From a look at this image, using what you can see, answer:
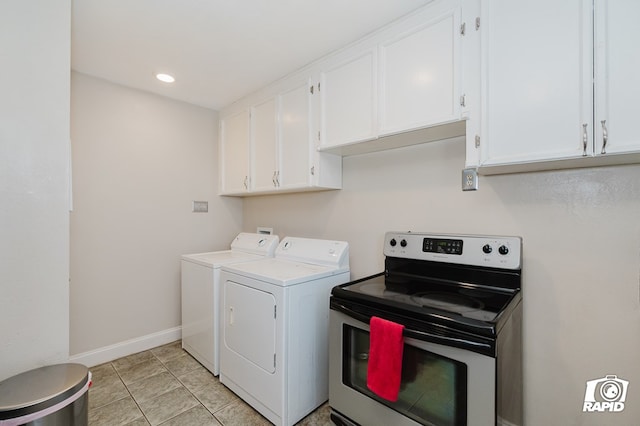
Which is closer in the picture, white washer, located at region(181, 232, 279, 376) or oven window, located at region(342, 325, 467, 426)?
oven window, located at region(342, 325, 467, 426)

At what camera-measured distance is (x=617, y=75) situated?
1.06 metres

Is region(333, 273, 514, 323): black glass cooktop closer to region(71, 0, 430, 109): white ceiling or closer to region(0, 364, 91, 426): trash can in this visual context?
region(0, 364, 91, 426): trash can

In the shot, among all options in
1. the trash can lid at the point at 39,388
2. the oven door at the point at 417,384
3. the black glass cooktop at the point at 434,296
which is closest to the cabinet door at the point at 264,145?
the black glass cooktop at the point at 434,296

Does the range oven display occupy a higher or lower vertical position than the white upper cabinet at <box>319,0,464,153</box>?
lower

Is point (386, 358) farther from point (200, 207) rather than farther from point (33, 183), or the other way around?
point (200, 207)

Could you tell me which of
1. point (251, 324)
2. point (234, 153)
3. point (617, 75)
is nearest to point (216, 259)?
point (251, 324)

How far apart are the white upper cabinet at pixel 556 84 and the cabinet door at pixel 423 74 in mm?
147

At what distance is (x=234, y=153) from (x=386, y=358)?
2422 mm

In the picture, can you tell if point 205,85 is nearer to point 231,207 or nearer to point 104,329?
point 231,207

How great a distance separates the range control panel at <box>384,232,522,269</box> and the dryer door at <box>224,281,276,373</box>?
844mm

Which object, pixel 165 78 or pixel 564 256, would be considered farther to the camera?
pixel 165 78

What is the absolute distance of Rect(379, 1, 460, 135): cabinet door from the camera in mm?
1465

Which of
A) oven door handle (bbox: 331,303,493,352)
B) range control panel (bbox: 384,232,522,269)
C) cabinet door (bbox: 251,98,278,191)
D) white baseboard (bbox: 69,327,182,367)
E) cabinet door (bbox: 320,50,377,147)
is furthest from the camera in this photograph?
cabinet door (bbox: 251,98,278,191)

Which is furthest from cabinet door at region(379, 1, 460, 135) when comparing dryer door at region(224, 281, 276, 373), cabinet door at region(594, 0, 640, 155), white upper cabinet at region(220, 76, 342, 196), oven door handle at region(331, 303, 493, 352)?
dryer door at region(224, 281, 276, 373)
